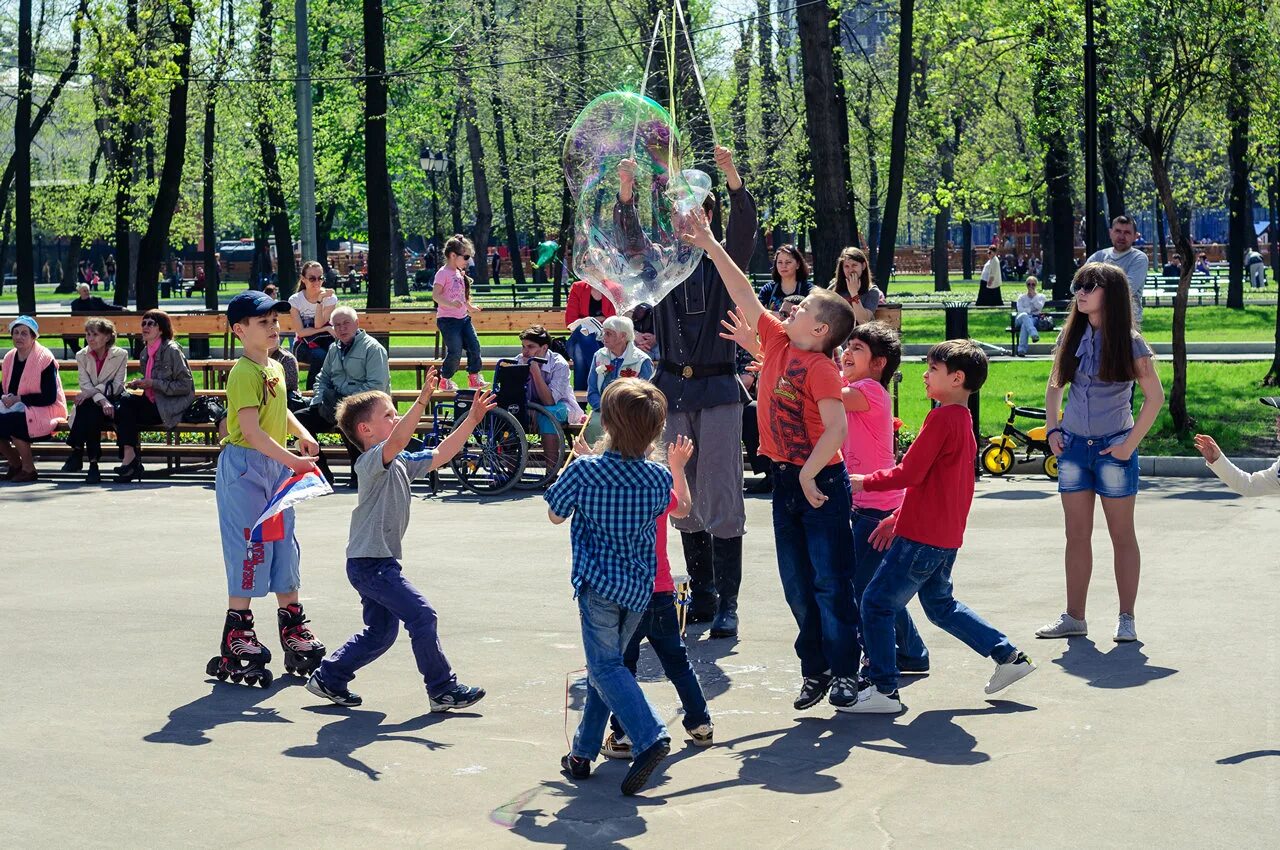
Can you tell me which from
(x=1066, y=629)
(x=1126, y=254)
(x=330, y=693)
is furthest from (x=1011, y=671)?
(x=1126, y=254)

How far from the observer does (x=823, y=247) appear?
68.1 feet

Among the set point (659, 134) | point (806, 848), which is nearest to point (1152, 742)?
point (806, 848)

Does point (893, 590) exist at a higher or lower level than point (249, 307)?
lower

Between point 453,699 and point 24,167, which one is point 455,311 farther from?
point 24,167

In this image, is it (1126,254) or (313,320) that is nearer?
(1126,254)

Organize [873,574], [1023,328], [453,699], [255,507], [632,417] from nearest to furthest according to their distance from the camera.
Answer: [632,417] < [453,699] < [873,574] < [255,507] < [1023,328]

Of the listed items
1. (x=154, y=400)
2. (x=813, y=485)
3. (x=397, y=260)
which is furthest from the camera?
(x=397, y=260)

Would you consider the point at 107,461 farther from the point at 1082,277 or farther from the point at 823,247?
the point at 1082,277

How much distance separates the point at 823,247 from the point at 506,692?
1420cm

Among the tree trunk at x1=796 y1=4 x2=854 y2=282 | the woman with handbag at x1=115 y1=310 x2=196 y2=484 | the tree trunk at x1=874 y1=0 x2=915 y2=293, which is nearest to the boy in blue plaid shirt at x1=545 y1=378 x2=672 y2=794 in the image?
the woman with handbag at x1=115 y1=310 x2=196 y2=484

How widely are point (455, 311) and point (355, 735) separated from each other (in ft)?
35.4

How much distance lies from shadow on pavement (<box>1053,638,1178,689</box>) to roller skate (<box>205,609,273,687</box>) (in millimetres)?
3720

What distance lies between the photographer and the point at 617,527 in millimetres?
5852

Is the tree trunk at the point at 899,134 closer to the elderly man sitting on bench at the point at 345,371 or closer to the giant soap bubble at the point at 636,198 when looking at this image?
the elderly man sitting on bench at the point at 345,371
